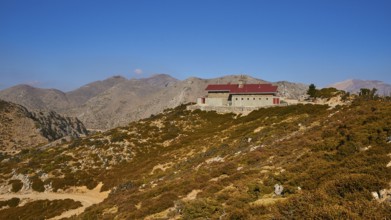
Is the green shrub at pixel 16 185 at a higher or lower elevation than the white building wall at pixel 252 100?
lower

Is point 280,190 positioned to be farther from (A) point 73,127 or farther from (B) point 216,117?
(A) point 73,127

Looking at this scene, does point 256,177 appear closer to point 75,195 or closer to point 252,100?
point 75,195

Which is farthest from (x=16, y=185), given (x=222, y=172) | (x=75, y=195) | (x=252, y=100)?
(x=252, y=100)

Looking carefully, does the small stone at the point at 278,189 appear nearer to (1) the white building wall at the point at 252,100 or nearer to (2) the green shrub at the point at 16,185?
(2) the green shrub at the point at 16,185

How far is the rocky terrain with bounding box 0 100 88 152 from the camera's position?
316ft

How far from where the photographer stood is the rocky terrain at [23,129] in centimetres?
9626

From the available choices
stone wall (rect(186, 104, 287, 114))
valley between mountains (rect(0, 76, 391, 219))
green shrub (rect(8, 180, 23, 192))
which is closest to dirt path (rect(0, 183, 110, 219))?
valley between mountains (rect(0, 76, 391, 219))

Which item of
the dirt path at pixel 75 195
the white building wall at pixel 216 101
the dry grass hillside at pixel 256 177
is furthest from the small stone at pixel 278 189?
the white building wall at pixel 216 101

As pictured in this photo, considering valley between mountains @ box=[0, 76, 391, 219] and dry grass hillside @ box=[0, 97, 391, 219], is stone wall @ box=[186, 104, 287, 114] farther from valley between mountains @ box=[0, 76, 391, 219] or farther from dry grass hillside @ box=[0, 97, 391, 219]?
dry grass hillside @ box=[0, 97, 391, 219]

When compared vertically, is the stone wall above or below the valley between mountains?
above

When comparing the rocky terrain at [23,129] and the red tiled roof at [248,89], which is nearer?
the red tiled roof at [248,89]

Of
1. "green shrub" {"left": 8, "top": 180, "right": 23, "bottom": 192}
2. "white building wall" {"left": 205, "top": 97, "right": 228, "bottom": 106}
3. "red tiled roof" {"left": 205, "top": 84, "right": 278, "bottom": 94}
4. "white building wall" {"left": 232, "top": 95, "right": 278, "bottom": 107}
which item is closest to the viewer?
"green shrub" {"left": 8, "top": 180, "right": 23, "bottom": 192}

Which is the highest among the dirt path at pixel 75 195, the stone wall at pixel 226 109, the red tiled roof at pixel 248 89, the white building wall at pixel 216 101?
the red tiled roof at pixel 248 89

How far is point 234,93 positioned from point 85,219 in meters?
52.2
